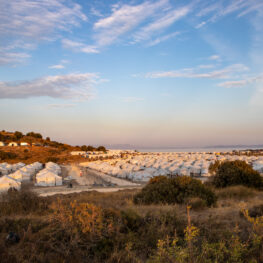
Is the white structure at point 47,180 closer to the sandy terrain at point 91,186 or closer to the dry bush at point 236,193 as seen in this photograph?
the sandy terrain at point 91,186

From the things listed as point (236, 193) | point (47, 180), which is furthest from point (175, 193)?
point (47, 180)

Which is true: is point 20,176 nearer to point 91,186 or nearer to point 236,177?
point 91,186

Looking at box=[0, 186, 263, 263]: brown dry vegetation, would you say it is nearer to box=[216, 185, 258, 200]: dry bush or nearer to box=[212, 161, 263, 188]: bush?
box=[216, 185, 258, 200]: dry bush

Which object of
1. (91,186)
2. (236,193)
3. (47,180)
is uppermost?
(236,193)

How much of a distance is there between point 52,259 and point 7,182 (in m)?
19.3

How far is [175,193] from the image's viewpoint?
1093 centimetres

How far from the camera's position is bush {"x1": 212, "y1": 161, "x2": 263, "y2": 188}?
15.7 metres

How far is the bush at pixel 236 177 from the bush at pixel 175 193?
559 cm

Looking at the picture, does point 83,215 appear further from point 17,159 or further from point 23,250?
point 17,159

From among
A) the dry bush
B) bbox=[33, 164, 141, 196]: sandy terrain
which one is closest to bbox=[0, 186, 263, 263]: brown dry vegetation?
the dry bush

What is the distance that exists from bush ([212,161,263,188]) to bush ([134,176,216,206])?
220 inches

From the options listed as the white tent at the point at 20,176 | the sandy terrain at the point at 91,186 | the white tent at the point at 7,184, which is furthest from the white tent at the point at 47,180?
the white tent at the point at 7,184

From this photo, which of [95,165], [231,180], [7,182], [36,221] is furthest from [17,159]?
[36,221]

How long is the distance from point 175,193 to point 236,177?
22.7ft
